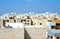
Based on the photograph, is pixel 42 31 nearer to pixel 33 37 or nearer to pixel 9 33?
pixel 33 37

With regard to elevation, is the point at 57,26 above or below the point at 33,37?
above

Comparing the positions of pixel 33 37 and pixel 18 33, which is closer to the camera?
pixel 18 33

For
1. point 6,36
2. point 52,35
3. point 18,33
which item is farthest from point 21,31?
point 52,35

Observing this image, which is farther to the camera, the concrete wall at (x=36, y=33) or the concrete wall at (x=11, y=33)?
the concrete wall at (x=36, y=33)

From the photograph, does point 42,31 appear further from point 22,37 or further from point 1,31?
point 1,31

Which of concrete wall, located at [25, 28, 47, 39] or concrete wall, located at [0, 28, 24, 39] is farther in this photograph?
concrete wall, located at [25, 28, 47, 39]

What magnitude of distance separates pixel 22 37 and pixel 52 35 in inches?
97.7

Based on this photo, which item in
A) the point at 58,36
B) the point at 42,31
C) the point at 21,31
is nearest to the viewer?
the point at 58,36

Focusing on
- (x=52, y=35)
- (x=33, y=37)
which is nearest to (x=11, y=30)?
(x=33, y=37)

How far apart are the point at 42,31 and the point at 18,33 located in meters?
1.97

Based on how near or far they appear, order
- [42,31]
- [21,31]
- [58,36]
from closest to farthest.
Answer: [58,36] → [21,31] → [42,31]

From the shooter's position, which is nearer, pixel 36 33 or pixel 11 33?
pixel 11 33

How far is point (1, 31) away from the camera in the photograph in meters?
12.0

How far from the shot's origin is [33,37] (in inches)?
501
